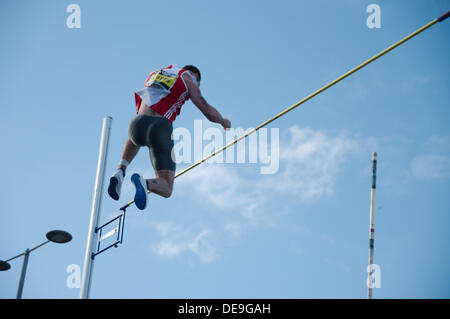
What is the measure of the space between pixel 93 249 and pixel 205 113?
11.9 ft

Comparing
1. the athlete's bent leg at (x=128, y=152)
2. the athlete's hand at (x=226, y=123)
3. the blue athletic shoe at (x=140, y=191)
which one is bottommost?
the blue athletic shoe at (x=140, y=191)

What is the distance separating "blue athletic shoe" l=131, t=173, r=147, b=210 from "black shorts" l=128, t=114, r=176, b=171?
1.18 feet

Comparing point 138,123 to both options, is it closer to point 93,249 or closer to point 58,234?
point 93,249

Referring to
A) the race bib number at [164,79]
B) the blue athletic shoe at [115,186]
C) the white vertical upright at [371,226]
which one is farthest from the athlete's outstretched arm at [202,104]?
the white vertical upright at [371,226]

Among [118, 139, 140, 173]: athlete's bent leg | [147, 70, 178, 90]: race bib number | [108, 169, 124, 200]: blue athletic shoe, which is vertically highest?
[147, 70, 178, 90]: race bib number

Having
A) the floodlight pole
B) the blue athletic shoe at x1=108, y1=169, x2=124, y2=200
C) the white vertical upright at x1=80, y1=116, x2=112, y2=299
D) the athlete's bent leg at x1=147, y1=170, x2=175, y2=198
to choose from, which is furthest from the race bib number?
the floodlight pole

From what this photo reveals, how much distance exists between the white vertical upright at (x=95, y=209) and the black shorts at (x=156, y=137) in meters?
3.04

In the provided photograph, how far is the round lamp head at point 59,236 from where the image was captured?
43.5 feet

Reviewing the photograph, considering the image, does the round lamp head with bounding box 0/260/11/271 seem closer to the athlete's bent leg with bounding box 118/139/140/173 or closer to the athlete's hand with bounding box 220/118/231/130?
the athlete's bent leg with bounding box 118/139/140/173

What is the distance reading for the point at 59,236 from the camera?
527 inches

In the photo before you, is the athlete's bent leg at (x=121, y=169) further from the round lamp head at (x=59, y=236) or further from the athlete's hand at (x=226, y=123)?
the round lamp head at (x=59, y=236)

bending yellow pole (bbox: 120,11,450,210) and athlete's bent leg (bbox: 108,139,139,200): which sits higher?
bending yellow pole (bbox: 120,11,450,210)

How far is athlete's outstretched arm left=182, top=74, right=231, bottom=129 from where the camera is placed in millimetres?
8273
